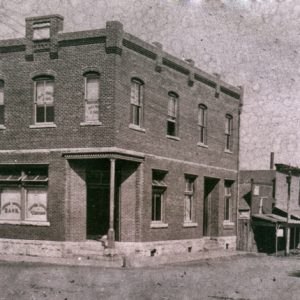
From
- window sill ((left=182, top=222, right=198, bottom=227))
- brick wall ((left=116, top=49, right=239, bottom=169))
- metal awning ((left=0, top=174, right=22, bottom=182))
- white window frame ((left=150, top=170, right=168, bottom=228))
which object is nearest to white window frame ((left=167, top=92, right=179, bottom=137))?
brick wall ((left=116, top=49, right=239, bottom=169))

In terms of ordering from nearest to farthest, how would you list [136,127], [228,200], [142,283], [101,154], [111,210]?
1. [142,283]
2. [111,210]
3. [101,154]
4. [136,127]
5. [228,200]

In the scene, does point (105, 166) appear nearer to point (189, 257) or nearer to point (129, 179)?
point (129, 179)

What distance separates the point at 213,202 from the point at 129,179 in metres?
9.11

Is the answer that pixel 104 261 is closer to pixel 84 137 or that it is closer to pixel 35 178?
pixel 35 178

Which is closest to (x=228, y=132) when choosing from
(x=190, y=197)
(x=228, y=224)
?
(x=228, y=224)

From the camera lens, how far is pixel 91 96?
71.5 feet

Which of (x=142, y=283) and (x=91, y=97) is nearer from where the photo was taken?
(x=142, y=283)

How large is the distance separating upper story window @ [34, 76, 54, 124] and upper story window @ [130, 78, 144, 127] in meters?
3.15

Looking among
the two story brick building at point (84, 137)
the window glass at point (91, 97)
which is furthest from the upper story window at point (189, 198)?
the window glass at point (91, 97)

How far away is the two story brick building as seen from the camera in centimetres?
2148

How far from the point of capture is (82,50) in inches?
856

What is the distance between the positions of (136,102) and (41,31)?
15.3 feet

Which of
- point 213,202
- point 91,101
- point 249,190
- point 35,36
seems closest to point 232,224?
point 213,202

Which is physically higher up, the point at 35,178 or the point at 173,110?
the point at 173,110
